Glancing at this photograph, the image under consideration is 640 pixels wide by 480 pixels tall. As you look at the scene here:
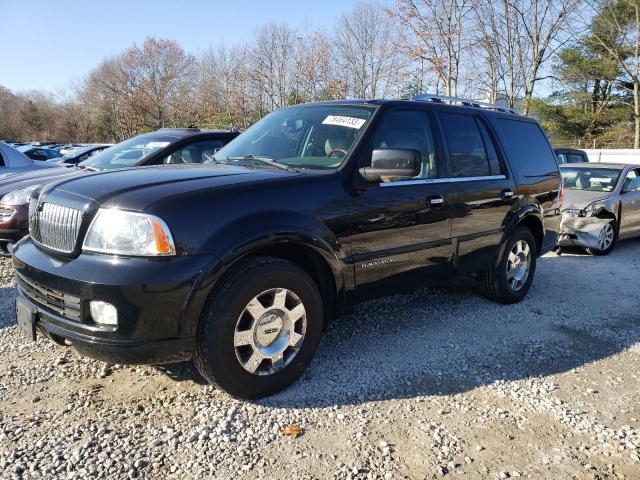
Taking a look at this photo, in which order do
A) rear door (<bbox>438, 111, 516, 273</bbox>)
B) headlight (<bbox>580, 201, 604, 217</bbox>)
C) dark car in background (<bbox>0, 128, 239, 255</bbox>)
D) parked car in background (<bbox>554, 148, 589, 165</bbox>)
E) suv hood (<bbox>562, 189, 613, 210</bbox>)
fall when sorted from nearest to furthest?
rear door (<bbox>438, 111, 516, 273</bbox>)
dark car in background (<bbox>0, 128, 239, 255</bbox>)
headlight (<bbox>580, 201, 604, 217</bbox>)
suv hood (<bbox>562, 189, 613, 210</bbox>)
parked car in background (<bbox>554, 148, 589, 165</bbox>)

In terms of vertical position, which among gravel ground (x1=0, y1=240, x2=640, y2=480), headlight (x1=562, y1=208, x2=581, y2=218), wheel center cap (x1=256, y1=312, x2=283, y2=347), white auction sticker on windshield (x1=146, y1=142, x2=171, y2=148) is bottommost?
gravel ground (x1=0, y1=240, x2=640, y2=480)

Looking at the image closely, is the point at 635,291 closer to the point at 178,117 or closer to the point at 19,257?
the point at 19,257

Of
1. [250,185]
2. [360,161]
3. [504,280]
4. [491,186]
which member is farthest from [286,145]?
[504,280]

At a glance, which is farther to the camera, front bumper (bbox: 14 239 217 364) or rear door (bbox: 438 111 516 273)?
rear door (bbox: 438 111 516 273)

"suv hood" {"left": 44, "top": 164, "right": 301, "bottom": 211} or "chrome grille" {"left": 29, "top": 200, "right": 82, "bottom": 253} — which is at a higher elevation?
"suv hood" {"left": 44, "top": 164, "right": 301, "bottom": 211}

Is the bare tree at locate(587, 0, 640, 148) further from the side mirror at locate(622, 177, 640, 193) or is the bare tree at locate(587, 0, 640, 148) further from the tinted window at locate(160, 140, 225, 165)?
the tinted window at locate(160, 140, 225, 165)

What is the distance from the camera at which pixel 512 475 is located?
100 inches

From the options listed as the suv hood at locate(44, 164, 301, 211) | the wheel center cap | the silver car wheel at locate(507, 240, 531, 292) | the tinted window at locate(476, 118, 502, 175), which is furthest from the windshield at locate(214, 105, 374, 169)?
the silver car wheel at locate(507, 240, 531, 292)

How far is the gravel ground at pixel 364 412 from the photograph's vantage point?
2.57 meters

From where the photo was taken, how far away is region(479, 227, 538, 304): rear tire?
16.5 feet

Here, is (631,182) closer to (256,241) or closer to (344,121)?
(344,121)

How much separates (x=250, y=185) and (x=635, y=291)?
516 cm

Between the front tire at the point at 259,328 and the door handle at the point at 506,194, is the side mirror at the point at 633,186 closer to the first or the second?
the door handle at the point at 506,194

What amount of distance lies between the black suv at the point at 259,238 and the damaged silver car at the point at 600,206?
4.29 meters
